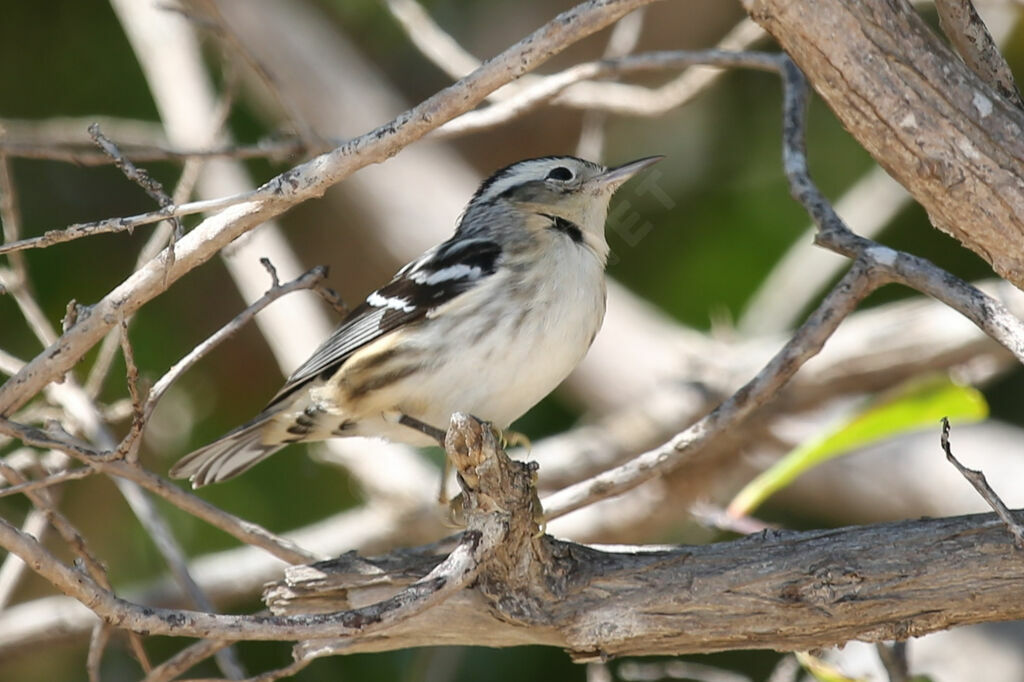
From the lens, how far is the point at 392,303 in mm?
3932

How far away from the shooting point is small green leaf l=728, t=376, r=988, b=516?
371 cm

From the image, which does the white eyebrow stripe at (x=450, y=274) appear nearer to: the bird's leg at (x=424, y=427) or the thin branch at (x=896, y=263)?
the bird's leg at (x=424, y=427)

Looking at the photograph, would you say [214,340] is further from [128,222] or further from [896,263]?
[896,263]

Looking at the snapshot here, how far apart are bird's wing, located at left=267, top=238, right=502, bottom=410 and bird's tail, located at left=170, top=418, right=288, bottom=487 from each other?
16 centimetres

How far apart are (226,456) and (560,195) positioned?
1.44 meters

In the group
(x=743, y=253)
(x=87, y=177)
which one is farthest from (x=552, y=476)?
(x=87, y=177)

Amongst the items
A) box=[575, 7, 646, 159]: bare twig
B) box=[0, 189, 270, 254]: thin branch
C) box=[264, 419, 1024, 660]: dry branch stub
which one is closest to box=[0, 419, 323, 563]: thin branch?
box=[264, 419, 1024, 660]: dry branch stub

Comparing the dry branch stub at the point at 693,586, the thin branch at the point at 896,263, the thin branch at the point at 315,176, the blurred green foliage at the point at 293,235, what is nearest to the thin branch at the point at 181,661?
the dry branch stub at the point at 693,586

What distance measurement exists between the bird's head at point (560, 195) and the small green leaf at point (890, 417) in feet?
3.03

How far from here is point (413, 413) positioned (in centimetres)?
375

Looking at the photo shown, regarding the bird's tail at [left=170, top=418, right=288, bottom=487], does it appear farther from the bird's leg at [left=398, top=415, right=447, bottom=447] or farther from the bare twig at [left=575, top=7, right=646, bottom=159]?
the bare twig at [left=575, top=7, right=646, bottom=159]

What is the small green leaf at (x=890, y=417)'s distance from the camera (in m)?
3.71

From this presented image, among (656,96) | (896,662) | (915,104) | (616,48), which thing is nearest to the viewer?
(915,104)

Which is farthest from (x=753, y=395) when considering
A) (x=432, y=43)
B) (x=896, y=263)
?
(x=432, y=43)
